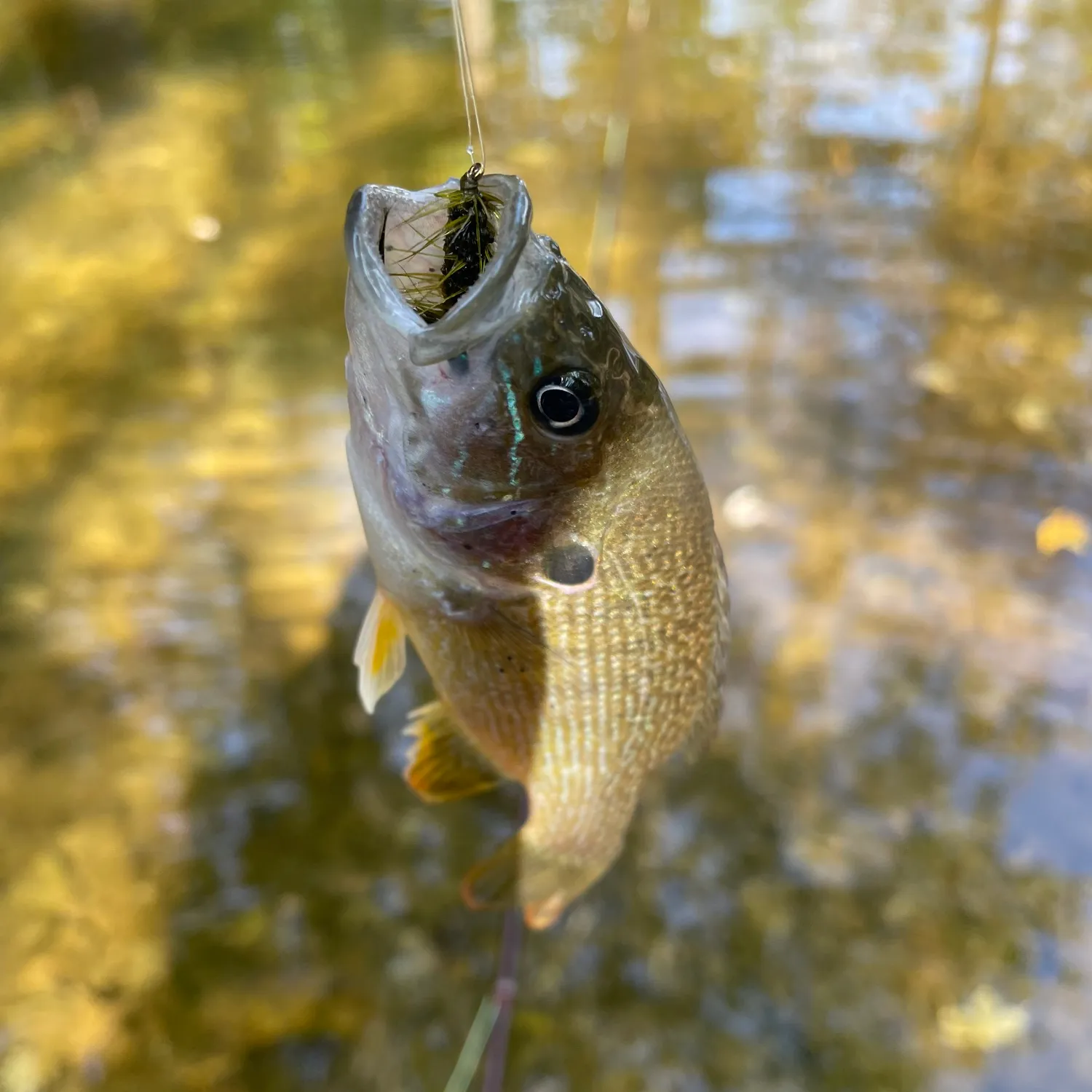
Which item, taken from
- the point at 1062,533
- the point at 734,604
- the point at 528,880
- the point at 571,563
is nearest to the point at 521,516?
the point at 571,563

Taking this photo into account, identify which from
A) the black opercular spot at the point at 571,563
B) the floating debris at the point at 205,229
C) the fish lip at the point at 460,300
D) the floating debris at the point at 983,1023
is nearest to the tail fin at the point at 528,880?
the black opercular spot at the point at 571,563

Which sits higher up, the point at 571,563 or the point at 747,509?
the point at 571,563

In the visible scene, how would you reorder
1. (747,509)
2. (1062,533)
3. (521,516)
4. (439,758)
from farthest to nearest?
(747,509), (1062,533), (439,758), (521,516)

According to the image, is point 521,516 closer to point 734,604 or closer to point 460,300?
point 460,300

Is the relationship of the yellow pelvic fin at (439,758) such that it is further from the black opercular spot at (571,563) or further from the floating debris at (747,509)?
the floating debris at (747,509)

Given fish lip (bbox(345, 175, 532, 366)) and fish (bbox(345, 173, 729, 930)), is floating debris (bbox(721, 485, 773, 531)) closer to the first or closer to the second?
fish (bbox(345, 173, 729, 930))
